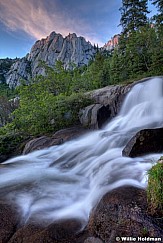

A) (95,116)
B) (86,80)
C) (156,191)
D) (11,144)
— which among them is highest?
(86,80)

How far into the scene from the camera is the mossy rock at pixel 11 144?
11685 millimetres

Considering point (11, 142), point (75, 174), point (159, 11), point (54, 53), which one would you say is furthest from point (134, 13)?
point (54, 53)

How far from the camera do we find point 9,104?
4341cm

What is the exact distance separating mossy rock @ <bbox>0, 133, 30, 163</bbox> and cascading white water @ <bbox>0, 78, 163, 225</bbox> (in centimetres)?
240

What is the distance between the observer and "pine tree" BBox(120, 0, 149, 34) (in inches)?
1146

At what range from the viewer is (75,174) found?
646 centimetres

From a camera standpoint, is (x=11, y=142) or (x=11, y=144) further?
(x=11, y=142)

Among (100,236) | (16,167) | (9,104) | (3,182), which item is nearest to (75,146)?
(16,167)

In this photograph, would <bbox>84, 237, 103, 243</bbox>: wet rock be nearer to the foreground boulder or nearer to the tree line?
the foreground boulder

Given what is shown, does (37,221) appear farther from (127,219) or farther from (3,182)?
(3,182)

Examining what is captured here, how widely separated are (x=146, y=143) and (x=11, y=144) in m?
8.76

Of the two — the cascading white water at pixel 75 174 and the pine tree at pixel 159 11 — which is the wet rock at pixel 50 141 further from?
the pine tree at pixel 159 11

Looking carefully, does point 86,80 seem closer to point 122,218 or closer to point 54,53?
point 122,218

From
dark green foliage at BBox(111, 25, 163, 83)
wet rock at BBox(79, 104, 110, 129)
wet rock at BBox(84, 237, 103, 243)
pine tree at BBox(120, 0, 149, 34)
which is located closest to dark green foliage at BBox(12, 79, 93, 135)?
wet rock at BBox(79, 104, 110, 129)
